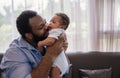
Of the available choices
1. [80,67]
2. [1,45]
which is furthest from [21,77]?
[1,45]

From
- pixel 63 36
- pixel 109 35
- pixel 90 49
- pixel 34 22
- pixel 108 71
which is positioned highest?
pixel 34 22

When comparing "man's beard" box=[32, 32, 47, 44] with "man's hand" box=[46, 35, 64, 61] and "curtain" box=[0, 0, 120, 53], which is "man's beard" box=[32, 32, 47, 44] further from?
"curtain" box=[0, 0, 120, 53]

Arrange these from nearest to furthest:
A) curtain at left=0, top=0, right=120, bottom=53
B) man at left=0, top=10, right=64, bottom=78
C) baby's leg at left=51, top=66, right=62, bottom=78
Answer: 1. man at left=0, top=10, right=64, bottom=78
2. baby's leg at left=51, top=66, right=62, bottom=78
3. curtain at left=0, top=0, right=120, bottom=53

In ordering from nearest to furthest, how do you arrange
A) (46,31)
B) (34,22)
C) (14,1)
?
(34,22) → (46,31) → (14,1)

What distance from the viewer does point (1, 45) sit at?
9.62 ft

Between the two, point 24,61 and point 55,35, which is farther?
Answer: point 55,35

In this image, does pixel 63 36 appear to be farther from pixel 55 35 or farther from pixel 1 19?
pixel 1 19

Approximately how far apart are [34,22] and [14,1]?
132 cm

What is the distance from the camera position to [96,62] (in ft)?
8.77

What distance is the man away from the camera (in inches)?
59.8

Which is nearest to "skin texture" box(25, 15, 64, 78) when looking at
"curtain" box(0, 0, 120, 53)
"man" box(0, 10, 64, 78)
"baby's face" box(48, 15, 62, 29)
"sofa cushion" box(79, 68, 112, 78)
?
"man" box(0, 10, 64, 78)

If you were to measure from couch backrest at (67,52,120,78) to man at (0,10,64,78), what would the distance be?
1034 millimetres

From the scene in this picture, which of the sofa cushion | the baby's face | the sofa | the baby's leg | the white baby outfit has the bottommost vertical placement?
the sofa cushion

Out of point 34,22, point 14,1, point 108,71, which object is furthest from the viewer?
point 14,1
